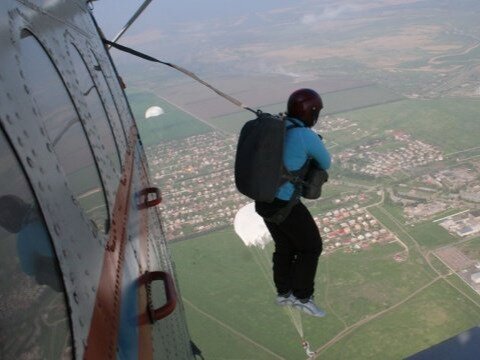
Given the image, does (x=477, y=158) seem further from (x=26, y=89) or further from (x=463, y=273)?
(x=26, y=89)

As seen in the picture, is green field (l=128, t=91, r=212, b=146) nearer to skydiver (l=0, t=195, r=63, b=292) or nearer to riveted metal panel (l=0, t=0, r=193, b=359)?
riveted metal panel (l=0, t=0, r=193, b=359)

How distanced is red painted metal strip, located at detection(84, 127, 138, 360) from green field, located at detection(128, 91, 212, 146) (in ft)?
232

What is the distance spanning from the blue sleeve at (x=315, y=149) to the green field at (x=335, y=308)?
25.2 m

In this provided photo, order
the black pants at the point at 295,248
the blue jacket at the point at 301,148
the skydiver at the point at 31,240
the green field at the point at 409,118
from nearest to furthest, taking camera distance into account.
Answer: the skydiver at the point at 31,240
the blue jacket at the point at 301,148
the black pants at the point at 295,248
the green field at the point at 409,118

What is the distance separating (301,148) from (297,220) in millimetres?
748

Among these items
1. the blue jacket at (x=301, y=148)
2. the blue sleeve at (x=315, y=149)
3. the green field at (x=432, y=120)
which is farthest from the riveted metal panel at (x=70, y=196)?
the green field at (x=432, y=120)

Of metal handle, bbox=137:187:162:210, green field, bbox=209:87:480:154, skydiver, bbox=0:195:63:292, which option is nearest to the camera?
skydiver, bbox=0:195:63:292

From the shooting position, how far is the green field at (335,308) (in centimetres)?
2692

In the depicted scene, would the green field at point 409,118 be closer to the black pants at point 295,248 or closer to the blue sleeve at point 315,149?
the black pants at point 295,248

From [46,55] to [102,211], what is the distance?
788 mm

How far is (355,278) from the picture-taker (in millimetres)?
32938

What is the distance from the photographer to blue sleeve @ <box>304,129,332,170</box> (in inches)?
143

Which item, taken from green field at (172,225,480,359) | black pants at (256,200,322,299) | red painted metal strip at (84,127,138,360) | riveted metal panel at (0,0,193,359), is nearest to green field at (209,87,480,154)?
green field at (172,225,480,359)

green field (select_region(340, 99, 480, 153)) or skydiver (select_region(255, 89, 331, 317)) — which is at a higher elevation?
skydiver (select_region(255, 89, 331, 317))
